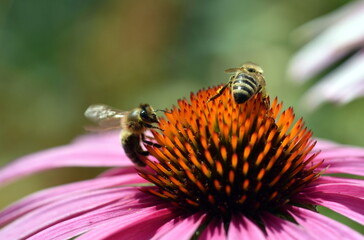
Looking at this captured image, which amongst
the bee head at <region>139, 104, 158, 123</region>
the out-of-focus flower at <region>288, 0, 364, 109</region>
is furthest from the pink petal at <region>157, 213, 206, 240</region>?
the out-of-focus flower at <region>288, 0, 364, 109</region>

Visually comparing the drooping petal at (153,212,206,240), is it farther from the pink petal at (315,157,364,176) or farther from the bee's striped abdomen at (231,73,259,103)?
the pink petal at (315,157,364,176)

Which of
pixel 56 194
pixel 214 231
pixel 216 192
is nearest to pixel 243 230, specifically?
pixel 214 231

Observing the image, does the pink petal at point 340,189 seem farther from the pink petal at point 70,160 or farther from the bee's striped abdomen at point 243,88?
the pink petal at point 70,160

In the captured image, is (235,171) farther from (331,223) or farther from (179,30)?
(179,30)

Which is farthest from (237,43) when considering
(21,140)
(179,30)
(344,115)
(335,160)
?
(335,160)

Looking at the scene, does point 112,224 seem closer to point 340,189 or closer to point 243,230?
point 243,230
